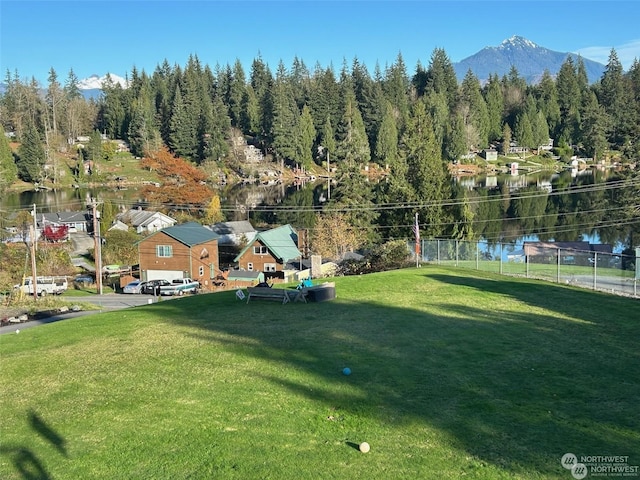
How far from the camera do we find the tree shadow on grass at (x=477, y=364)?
828 cm

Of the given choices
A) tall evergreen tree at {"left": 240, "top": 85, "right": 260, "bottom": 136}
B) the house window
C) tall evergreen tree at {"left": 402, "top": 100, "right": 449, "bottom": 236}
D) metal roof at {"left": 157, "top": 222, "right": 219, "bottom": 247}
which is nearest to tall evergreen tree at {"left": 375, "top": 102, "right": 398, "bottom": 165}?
tall evergreen tree at {"left": 240, "top": 85, "right": 260, "bottom": 136}

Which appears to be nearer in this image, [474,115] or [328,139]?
[328,139]

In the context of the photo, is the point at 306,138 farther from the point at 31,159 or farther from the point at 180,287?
the point at 180,287

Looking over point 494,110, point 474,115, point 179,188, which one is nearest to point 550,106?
point 494,110

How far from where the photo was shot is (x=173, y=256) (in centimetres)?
5234

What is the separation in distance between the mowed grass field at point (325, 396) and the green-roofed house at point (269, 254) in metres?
35.9

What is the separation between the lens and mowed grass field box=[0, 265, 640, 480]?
763 centimetres

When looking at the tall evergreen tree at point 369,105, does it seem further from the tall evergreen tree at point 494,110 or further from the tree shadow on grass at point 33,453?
the tree shadow on grass at point 33,453

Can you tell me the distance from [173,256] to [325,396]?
4463 centimetres

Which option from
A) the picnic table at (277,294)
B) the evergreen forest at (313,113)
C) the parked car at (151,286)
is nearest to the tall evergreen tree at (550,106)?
the evergreen forest at (313,113)

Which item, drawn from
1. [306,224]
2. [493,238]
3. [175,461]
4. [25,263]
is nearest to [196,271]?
[25,263]

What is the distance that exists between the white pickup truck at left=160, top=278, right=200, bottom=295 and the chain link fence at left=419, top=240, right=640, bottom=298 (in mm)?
22111

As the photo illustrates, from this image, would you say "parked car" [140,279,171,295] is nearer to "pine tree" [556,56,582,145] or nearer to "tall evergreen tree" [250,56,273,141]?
"tall evergreen tree" [250,56,273,141]

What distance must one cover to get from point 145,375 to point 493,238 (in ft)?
182
